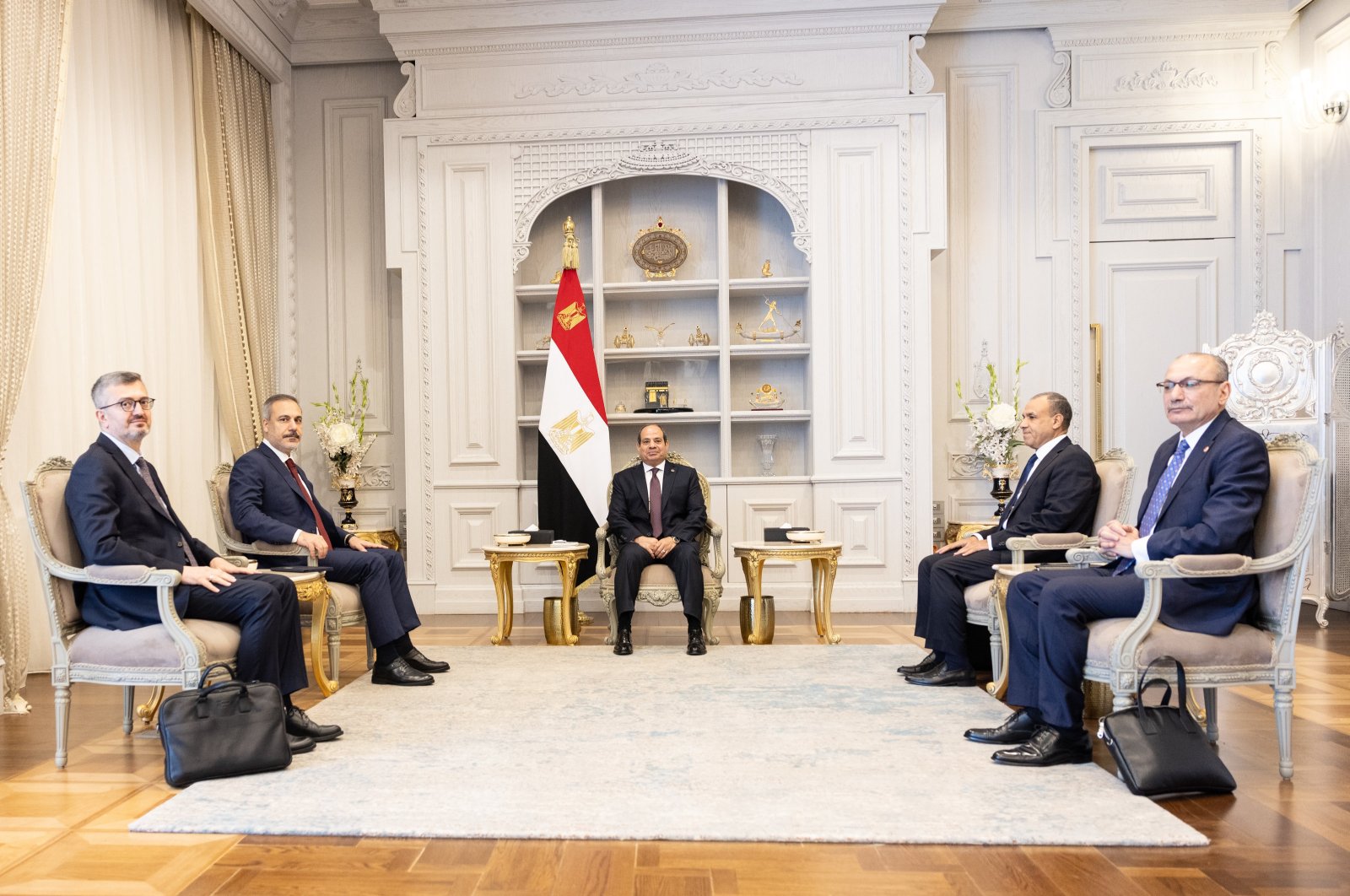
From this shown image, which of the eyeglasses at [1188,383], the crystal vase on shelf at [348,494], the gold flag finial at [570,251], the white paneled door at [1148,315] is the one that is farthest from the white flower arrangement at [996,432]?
the crystal vase on shelf at [348,494]

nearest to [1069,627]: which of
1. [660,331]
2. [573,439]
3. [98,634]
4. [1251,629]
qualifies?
[1251,629]

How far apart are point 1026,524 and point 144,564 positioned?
353cm

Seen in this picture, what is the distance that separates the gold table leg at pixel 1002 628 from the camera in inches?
155

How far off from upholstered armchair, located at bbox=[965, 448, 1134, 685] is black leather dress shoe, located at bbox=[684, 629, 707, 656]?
146cm

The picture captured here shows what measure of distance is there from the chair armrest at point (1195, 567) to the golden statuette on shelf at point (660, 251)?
185 inches

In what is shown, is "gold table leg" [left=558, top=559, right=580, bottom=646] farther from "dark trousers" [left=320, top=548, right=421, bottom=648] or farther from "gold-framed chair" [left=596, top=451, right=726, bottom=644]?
"dark trousers" [left=320, top=548, right=421, bottom=648]

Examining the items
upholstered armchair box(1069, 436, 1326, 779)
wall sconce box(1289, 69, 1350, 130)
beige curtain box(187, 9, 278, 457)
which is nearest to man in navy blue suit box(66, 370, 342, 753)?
upholstered armchair box(1069, 436, 1326, 779)

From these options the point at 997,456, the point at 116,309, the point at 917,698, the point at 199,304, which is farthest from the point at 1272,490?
the point at 199,304

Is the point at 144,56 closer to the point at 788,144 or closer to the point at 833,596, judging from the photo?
the point at 788,144

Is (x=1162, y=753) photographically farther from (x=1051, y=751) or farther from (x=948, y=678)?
(x=948, y=678)

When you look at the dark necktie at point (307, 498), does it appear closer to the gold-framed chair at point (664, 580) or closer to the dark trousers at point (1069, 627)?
the gold-framed chair at point (664, 580)

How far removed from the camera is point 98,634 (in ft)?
11.0

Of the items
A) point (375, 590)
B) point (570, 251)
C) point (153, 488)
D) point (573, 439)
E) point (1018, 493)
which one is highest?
point (570, 251)

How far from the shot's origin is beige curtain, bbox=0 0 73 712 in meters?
4.20
